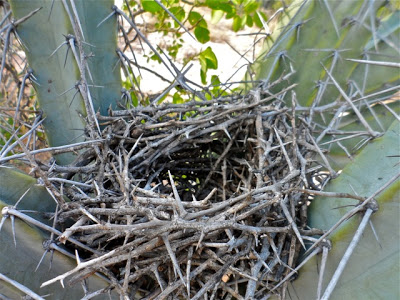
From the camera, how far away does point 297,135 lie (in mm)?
1062

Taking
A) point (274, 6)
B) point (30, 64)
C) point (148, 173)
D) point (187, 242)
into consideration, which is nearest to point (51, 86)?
point (30, 64)

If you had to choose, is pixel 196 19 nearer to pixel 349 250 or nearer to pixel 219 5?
pixel 219 5

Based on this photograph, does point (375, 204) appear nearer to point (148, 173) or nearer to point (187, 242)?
point (187, 242)

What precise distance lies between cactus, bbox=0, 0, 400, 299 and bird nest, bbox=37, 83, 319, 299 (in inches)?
2.5

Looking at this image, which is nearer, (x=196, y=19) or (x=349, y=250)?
(x=349, y=250)

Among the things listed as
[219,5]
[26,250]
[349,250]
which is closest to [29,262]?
[26,250]

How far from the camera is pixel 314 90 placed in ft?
4.52

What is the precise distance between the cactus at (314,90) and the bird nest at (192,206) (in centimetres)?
6

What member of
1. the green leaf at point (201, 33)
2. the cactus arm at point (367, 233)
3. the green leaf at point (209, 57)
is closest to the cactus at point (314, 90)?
the cactus arm at point (367, 233)

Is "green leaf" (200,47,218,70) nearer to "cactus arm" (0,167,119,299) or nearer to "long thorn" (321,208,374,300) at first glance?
"cactus arm" (0,167,119,299)

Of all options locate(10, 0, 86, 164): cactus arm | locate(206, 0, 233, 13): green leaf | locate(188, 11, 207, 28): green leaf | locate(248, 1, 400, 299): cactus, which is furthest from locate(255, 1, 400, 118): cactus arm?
locate(10, 0, 86, 164): cactus arm

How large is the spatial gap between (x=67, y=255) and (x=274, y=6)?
397 cm

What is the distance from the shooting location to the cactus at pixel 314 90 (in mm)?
762

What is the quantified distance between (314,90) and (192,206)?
2.54ft
